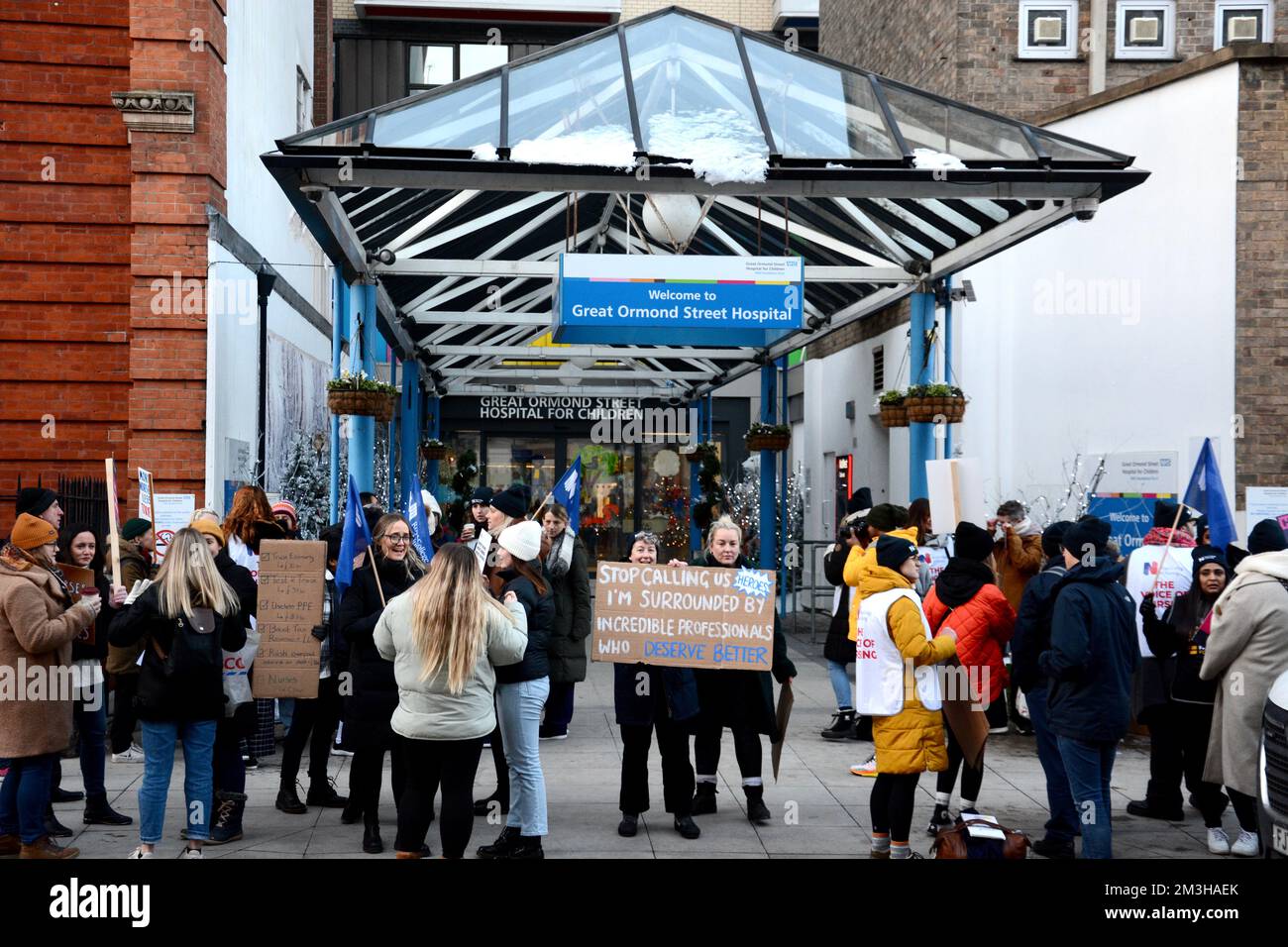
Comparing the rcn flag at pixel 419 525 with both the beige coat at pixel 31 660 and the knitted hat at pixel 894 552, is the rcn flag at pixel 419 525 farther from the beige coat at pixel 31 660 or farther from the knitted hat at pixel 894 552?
the knitted hat at pixel 894 552

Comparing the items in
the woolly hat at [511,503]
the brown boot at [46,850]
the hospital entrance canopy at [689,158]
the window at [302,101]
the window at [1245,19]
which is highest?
the window at [1245,19]

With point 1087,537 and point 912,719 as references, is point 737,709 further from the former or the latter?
point 1087,537

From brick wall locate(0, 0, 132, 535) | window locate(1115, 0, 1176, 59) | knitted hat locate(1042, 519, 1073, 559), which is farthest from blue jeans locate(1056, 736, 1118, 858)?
window locate(1115, 0, 1176, 59)

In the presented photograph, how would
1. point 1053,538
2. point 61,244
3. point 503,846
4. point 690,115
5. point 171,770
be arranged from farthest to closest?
point 61,244 < point 690,115 < point 1053,538 < point 503,846 < point 171,770

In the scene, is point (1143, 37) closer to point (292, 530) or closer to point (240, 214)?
point (240, 214)

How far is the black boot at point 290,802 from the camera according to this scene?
7.81 metres

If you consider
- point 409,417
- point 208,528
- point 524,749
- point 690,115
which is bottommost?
point 524,749

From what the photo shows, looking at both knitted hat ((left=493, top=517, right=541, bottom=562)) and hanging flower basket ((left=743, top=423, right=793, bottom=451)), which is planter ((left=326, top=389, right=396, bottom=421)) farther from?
hanging flower basket ((left=743, top=423, right=793, bottom=451))

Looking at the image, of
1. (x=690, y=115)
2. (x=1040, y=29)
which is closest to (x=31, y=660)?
(x=690, y=115)

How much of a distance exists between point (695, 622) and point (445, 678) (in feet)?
7.14

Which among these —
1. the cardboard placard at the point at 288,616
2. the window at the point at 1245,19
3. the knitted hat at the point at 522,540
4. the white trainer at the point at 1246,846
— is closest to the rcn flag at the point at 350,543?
the cardboard placard at the point at 288,616

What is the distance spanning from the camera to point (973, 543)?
7207 mm

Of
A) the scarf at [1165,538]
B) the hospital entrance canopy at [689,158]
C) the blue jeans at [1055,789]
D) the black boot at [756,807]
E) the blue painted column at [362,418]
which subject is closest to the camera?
the blue jeans at [1055,789]

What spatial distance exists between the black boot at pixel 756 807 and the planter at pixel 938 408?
4.95m
